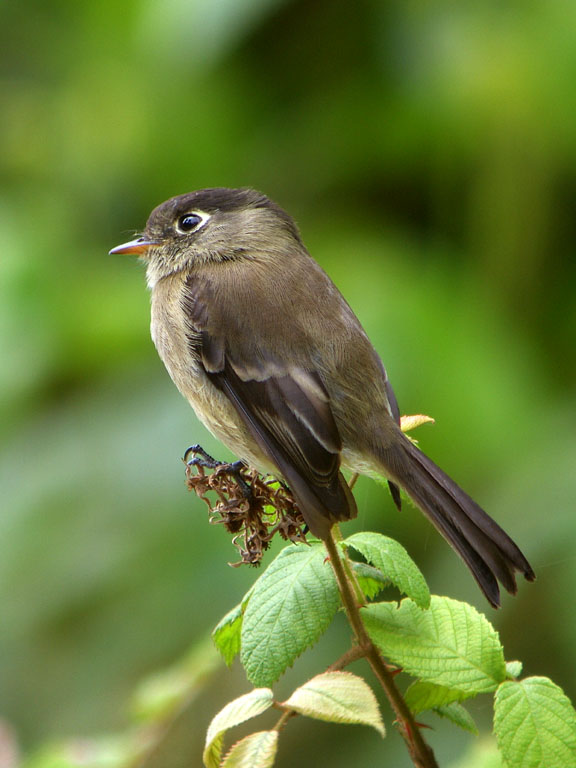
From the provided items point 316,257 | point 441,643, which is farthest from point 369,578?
point 316,257

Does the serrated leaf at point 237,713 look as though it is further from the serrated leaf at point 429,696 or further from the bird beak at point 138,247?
the bird beak at point 138,247

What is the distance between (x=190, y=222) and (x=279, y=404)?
2.58 feet

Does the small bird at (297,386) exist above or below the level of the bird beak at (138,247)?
below

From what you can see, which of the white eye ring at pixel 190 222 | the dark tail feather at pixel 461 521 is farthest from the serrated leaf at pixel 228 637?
the white eye ring at pixel 190 222

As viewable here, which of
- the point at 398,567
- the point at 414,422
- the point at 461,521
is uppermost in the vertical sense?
the point at 414,422

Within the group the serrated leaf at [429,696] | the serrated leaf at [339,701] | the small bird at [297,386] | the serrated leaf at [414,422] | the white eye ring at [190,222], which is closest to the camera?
the serrated leaf at [339,701]

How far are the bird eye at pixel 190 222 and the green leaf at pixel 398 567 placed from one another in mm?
1463

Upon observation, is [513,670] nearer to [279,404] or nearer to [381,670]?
[381,670]

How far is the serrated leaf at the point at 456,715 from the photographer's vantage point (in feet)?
4.37

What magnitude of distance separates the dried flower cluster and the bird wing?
5 cm

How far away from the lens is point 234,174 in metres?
4.03

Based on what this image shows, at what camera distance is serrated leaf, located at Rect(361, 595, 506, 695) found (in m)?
1.25

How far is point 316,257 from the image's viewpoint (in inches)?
148

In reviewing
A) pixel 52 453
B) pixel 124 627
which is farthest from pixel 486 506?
pixel 52 453
